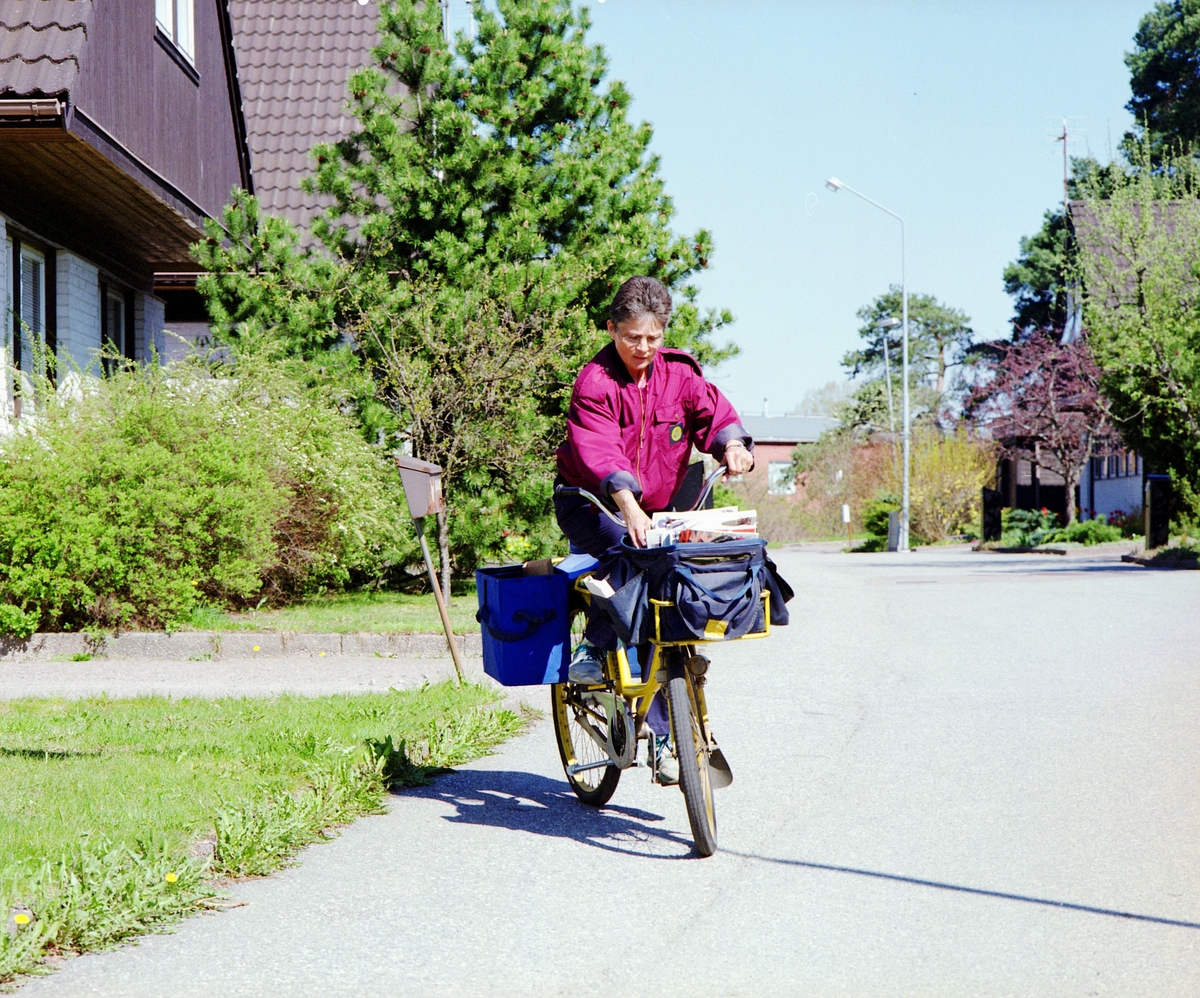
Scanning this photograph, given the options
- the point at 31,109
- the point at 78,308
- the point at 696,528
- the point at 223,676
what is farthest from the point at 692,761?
the point at 78,308

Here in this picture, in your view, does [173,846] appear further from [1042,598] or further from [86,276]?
[1042,598]

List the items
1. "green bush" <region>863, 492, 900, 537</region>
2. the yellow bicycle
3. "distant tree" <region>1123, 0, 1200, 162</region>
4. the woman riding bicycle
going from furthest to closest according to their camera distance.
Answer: "distant tree" <region>1123, 0, 1200, 162</region> < "green bush" <region>863, 492, 900, 537</region> < the woman riding bicycle < the yellow bicycle

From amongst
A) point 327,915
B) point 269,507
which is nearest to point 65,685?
point 269,507

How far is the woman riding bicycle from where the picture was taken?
206 inches

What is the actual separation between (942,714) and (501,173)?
9280mm

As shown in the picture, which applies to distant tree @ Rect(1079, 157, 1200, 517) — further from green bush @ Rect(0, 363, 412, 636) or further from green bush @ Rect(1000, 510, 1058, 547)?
green bush @ Rect(0, 363, 412, 636)

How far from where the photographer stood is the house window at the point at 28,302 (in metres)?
13.5

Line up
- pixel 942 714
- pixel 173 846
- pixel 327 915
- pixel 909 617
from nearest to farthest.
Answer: pixel 327 915 → pixel 173 846 → pixel 942 714 → pixel 909 617

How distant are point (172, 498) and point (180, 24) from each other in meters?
8.57

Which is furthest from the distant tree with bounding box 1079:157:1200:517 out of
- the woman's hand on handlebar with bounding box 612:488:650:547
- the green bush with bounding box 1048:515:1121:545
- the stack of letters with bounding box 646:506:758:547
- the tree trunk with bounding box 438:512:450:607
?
the woman's hand on handlebar with bounding box 612:488:650:547

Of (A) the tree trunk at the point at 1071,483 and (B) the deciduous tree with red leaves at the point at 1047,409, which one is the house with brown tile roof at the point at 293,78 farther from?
(A) the tree trunk at the point at 1071,483

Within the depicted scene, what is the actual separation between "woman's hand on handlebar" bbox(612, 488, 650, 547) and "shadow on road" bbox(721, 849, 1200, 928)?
4.00 feet

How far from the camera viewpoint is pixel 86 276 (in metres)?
15.2

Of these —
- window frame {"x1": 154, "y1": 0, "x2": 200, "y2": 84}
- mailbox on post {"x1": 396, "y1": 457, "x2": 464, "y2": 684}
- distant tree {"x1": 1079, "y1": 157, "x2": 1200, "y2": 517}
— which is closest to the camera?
mailbox on post {"x1": 396, "y1": 457, "x2": 464, "y2": 684}
